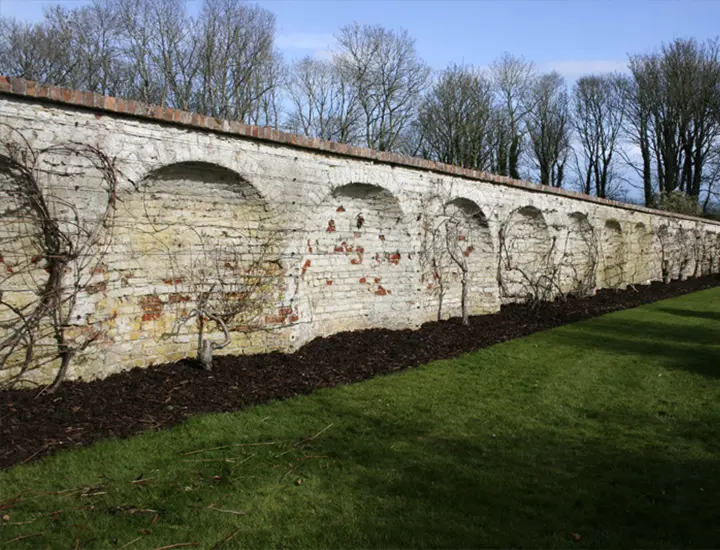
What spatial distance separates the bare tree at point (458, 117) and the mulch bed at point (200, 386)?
850 inches

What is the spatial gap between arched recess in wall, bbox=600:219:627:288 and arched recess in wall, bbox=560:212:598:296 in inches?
49.7

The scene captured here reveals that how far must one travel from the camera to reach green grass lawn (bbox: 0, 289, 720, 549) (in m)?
3.15

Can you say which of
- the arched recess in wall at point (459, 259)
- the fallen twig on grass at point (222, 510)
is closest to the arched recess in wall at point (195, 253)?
A: the fallen twig on grass at point (222, 510)

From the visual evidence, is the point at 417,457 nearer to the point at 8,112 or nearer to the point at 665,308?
the point at 8,112

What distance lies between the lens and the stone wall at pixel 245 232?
198 inches

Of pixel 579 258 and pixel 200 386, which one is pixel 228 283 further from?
pixel 579 258

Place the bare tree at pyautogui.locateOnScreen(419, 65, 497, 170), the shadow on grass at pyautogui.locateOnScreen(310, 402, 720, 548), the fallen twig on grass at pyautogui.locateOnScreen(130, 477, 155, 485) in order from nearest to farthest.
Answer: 1. the shadow on grass at pyautogui.locateOnScreen(310, 402, 720, 548)
2. the fallen twig on grass at pyautogui.locateOnScreen(130, 477, 155, 485)
3. the bare tree at pyautogui.locateOnScreen(419, 65, 497, 170)

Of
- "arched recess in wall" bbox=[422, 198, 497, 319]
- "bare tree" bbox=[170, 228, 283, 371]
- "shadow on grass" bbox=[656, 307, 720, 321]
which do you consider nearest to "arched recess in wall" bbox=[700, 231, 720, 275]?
"shadow on grass" bbox=[656, 307, 720, 321]

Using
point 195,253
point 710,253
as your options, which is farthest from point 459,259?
point 710,253

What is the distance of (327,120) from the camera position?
90.0 feet

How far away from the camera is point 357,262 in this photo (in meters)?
8.21

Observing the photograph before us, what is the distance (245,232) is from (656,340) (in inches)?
271

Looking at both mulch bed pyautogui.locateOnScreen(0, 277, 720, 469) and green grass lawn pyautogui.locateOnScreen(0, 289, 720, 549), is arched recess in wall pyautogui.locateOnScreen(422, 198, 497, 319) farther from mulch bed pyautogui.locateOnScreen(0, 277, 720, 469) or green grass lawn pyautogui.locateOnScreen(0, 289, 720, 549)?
green grass lawn pyautogui.locateOnScreen(0, 289, 720, 549)

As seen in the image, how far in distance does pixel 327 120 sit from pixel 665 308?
1931cm
